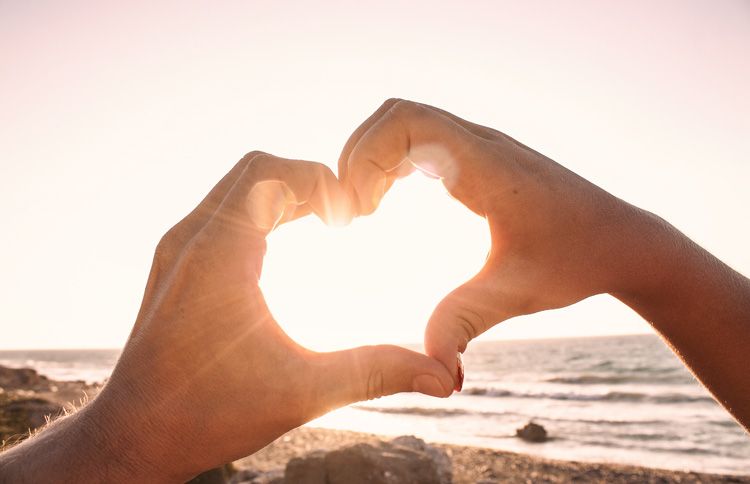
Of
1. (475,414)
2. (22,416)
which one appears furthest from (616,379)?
(22,416)

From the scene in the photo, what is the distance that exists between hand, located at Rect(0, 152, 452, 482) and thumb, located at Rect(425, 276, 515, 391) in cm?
7

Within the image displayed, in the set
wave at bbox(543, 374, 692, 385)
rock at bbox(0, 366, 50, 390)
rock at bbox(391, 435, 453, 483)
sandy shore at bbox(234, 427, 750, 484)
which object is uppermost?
rock at bbox(391, 435, 453, 483)

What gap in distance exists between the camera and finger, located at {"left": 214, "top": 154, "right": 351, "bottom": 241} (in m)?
2.01

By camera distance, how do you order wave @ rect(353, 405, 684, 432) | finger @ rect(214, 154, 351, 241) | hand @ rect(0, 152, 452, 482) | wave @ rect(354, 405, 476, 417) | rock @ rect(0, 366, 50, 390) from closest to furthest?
1. hand @ rect(0, 152, 452, 482)
2. finger @ rect(214, 154, 351, 241)
3. wave @ rect(353, 405, 684, 432)
4. wave @ rect(354, 405, 476, 417)
5. rock @ rect(0, 366, 50, 390)

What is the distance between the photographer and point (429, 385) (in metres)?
1.84

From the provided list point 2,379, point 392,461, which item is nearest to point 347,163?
point 392,461

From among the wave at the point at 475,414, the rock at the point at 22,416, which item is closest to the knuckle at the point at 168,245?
the rock at the point at 22,416

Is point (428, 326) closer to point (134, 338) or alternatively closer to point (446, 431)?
point (134, 338)

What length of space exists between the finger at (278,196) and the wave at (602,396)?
2373cm

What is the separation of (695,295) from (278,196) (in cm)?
178

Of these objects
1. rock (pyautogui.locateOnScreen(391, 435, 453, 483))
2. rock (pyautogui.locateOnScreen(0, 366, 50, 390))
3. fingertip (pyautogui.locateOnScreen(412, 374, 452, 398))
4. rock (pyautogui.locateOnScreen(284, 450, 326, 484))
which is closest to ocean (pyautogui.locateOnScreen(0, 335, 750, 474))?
rock (pyautogui.locateOnScreen(391, 435, 453, 483))

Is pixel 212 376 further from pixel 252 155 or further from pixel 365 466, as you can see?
pixel 365 466

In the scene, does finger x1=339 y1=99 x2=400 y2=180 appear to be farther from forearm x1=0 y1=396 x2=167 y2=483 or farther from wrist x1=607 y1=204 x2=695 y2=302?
forearm x1=0 y1=396 x2=167 y2=483

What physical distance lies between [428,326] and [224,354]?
0.81 meters
